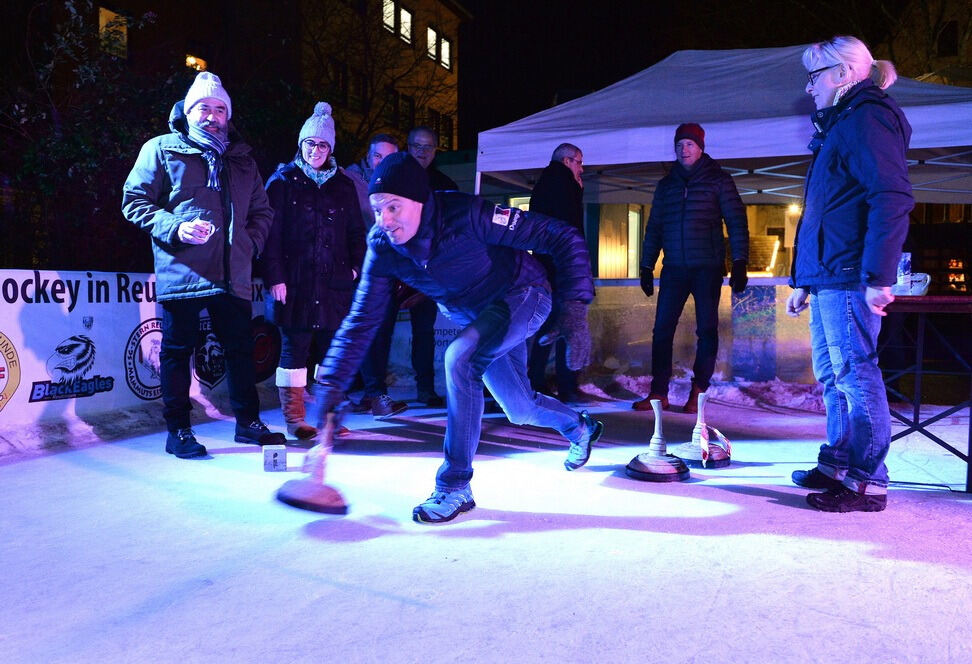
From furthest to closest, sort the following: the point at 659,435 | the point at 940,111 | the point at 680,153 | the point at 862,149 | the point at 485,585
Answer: the point at 680,153 → the point at 940,111 → the point at 659,435 → the point at 862,149 → the point at 485,585

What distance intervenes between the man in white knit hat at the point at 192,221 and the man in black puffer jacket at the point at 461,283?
1.67 m

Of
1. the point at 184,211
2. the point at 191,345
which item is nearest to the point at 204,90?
the point at 184,211

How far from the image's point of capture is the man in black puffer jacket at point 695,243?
6.14 m

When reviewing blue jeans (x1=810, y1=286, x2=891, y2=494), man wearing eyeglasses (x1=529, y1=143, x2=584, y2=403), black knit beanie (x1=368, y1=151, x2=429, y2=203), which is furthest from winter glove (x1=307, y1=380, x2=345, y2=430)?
man wearing eyeglasses (x1=529, y1=143, x2=584, y2=403)

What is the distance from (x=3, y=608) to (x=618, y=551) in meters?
2.06

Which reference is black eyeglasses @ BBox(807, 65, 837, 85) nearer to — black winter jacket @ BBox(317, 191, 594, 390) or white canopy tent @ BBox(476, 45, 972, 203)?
black winter jacket @ BBox(317, 191, 594, 390)

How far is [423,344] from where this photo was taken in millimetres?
6652

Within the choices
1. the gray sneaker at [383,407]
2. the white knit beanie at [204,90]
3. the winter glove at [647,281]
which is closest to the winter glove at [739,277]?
the winter glove at [647,281]

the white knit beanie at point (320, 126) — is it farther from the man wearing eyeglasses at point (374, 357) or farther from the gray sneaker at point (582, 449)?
the gray sneaker at point (582, 449)

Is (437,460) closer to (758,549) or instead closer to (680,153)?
(758,549)

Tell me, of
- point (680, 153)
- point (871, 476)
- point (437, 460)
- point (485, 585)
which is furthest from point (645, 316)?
point (485, 585)

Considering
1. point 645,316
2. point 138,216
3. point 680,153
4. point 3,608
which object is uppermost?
point 680,153

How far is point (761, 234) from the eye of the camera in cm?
2578

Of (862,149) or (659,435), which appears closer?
(862,149)
